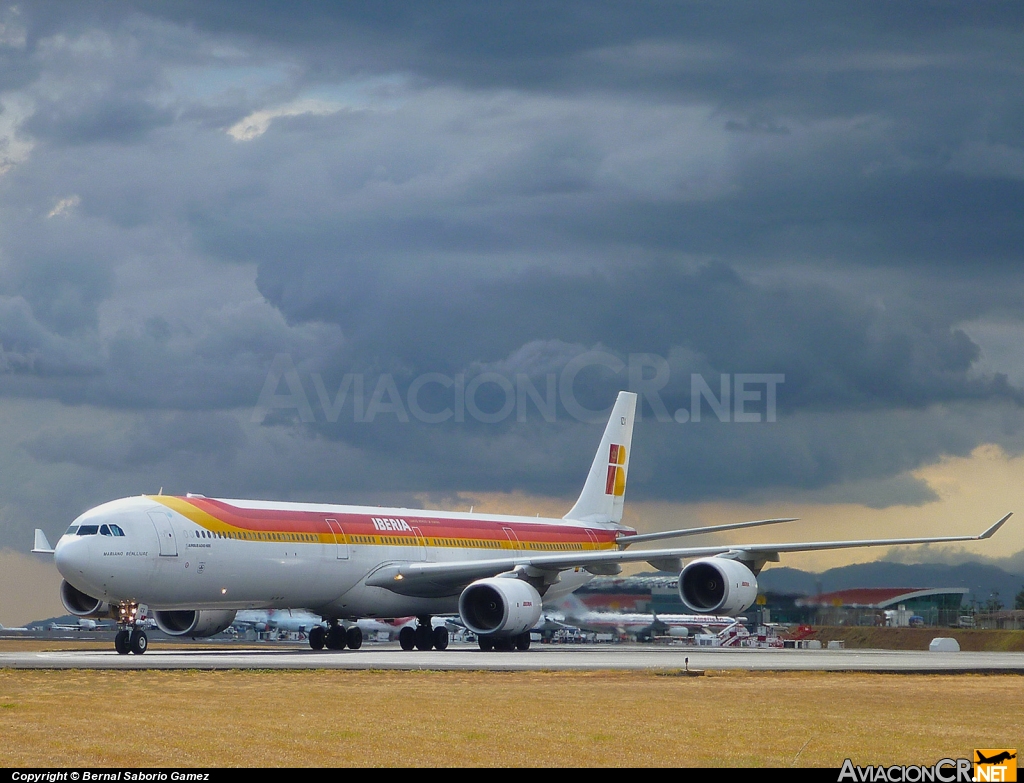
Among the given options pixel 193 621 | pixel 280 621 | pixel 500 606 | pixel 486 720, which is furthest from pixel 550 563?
pixel 280 621

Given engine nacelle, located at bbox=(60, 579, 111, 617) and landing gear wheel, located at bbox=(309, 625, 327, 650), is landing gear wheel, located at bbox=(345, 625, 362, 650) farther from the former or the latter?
engine nacelle, located at bbox=(60, 579, 111, 617)

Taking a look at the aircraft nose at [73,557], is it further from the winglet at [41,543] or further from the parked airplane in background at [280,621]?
the parked airplane in background at [280,621]

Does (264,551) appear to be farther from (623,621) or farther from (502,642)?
(623,621)

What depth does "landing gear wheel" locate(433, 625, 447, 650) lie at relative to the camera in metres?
49.3

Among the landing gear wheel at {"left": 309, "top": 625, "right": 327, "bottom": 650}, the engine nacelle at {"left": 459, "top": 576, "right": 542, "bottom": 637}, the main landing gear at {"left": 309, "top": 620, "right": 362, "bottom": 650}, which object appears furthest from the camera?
the main landing gear at {"left": 309, "top": 620, "right": 362, "bottom": 650}

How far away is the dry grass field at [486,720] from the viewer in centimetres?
1525

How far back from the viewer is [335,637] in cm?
4812

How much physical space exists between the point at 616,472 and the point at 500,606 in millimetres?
17351

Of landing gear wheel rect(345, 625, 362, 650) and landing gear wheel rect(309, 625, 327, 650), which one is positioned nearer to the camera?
landing gear wheel rect(309, 625, 327, 650)

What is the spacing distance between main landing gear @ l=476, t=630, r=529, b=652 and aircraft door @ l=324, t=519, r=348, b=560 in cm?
538

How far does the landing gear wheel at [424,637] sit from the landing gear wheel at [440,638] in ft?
0.51

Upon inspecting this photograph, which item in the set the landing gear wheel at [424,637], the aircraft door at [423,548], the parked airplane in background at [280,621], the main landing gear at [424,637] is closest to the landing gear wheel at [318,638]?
the main landing gear at [424,637]

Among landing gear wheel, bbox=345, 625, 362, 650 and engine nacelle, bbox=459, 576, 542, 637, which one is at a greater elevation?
engine nacelle, bbox=459, 576, 542, 637

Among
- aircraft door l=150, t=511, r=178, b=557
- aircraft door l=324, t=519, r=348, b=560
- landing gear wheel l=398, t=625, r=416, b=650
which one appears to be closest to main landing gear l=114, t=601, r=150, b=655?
aircraft door l=150, t=511, r=178, b=557
